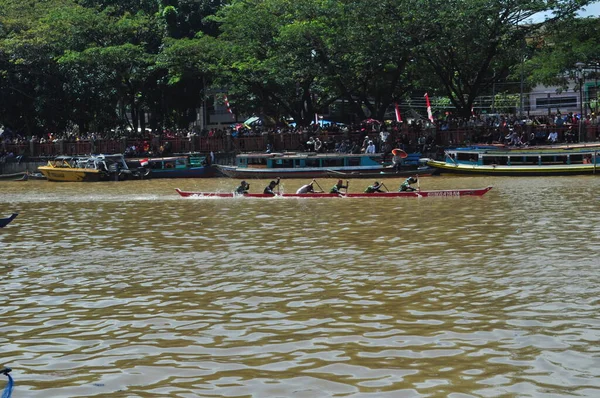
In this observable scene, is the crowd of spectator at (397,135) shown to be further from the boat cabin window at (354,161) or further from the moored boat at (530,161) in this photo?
the moored boat at (530,161)

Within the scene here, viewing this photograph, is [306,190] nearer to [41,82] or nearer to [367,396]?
[367,396]

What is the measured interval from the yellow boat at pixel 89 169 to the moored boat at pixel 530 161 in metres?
18.4

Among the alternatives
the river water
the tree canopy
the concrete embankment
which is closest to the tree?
the tree canopy

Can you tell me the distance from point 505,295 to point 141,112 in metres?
52.1

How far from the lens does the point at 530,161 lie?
39.7 metres

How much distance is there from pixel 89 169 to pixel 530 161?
24.1 metres

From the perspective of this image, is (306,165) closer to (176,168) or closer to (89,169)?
(176,168)

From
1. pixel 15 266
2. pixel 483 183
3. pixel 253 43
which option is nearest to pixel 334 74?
pixel 253 43

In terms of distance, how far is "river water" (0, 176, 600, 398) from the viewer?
952 cm

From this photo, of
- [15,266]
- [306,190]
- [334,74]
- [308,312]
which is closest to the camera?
[308,312]

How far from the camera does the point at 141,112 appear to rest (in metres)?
62.4

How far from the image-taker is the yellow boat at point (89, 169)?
46.2 meters

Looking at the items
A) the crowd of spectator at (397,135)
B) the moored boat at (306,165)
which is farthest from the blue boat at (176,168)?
the crowd of spectator at (397,135)

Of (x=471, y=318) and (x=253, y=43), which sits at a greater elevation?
(x=253, y=43)
